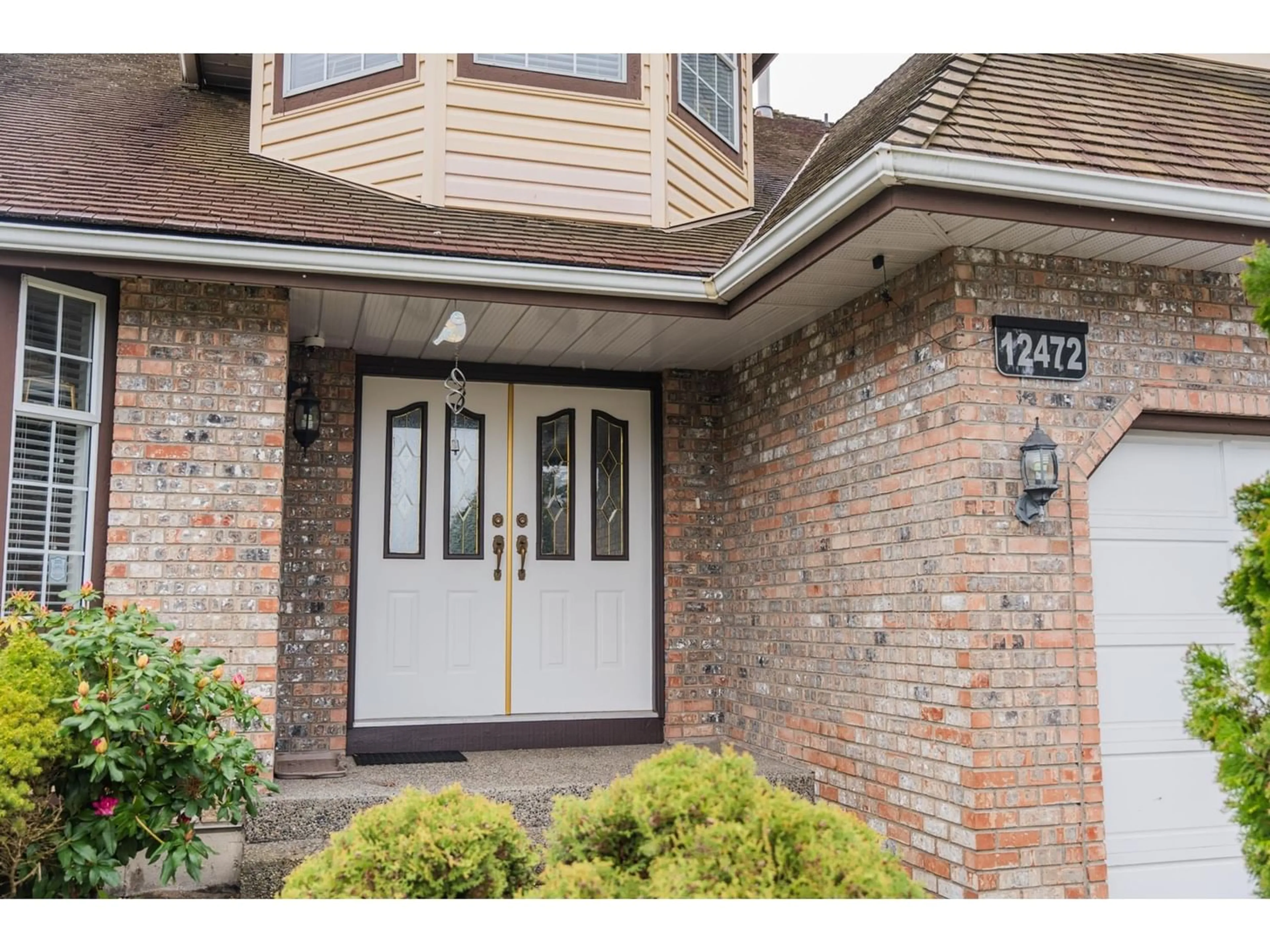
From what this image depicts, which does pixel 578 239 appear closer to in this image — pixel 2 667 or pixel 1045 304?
pixel 1045 304

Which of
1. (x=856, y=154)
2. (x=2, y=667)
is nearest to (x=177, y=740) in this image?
(x=2, y=667)

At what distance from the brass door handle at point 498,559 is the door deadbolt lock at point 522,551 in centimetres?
9

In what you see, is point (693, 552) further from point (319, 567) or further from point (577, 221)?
point (319, 567)

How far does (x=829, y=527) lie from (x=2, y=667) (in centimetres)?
361

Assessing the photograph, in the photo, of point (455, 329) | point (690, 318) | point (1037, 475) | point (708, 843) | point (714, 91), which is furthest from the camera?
point (714, 91)

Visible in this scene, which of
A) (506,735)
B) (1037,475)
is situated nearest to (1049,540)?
(1037,475)

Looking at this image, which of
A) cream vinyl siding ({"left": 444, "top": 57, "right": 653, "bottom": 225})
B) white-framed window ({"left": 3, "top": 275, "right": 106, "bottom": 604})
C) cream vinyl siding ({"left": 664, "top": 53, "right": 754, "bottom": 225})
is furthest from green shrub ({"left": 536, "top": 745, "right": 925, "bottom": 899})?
cream vinyl siding ({"left": 664, "top": 53, "right": 754, "bottom": 225})

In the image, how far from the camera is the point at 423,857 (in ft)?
8.80

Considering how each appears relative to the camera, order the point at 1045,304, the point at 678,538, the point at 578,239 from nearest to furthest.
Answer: the point at 1045,304, the point at 578,239, the point at 678,538

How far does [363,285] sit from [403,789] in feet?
7.61

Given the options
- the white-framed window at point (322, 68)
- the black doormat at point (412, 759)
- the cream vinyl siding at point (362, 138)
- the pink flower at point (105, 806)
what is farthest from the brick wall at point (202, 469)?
the white-framed window at point (322, 68)

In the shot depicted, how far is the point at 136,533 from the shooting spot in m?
4.70

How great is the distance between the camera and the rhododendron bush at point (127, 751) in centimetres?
350

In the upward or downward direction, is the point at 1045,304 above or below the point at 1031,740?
above
